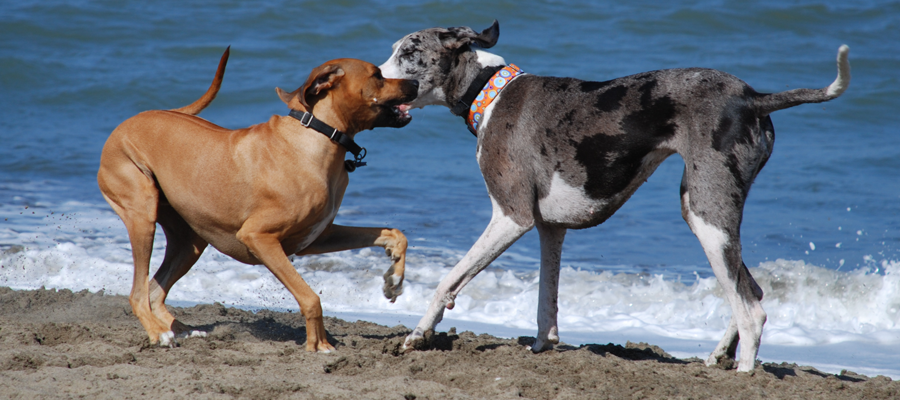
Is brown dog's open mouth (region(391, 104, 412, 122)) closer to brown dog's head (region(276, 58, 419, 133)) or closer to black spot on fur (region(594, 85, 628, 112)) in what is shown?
brown dog's head (region(276, 58, 419, 133))

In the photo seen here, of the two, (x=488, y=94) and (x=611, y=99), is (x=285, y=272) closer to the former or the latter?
(x=488, y=94)

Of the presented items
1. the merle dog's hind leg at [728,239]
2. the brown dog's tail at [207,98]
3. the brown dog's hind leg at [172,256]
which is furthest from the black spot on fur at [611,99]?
the brown dog's hind leg at [172,256]

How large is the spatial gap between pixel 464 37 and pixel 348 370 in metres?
2.10

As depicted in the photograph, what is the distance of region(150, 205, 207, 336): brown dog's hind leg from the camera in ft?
15.5

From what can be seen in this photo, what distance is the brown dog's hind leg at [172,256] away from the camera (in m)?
4.72

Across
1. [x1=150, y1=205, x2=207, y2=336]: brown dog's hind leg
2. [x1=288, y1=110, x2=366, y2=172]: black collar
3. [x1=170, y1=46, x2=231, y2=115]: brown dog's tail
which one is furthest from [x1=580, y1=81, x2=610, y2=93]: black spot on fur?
[x1=150, y1=205, x2=207, y2=336]: brown dog's hind leg

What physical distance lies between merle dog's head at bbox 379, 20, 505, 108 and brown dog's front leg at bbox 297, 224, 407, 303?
0.83 m

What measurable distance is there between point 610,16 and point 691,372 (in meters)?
13.9

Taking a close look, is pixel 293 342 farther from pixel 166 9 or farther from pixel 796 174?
pixel 166 9

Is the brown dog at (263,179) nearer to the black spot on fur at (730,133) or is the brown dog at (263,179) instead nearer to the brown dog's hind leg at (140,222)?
the brown dog's hind leg at (140,222)

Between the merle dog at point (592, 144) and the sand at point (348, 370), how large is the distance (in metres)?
0.28

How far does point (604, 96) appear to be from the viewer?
13.6 ft

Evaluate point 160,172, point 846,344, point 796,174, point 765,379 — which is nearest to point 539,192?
point 765,379

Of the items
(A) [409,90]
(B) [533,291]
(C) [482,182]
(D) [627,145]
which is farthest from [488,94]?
(C) [482,182]
